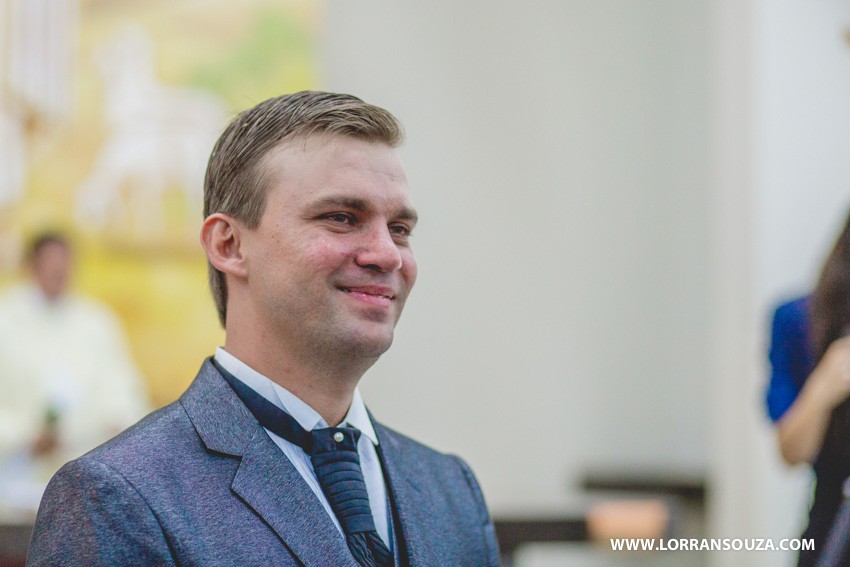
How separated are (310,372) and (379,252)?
201 millimetres

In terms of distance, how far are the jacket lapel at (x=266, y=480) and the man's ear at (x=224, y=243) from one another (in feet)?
0.56

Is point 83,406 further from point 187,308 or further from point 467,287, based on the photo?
point 467,287

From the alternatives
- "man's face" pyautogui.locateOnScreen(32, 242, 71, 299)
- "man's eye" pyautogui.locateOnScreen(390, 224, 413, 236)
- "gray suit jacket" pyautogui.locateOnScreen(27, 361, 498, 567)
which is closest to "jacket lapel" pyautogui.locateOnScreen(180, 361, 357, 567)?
"gray suit jacket" pyautogui.locateOnScreen(27, 361, 498, 567)

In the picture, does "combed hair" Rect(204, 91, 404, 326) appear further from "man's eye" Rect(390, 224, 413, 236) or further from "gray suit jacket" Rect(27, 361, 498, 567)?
"gray suit jacket" Rect(27, 361, 498, 567)

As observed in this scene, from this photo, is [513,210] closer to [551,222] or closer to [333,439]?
[551,222]

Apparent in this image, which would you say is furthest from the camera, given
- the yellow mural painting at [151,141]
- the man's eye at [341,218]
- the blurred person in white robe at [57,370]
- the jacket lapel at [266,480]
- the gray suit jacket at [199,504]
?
the yellow mural painting at [151,141]

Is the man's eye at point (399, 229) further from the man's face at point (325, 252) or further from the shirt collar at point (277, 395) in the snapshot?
the shirt collar at point (277, 395)

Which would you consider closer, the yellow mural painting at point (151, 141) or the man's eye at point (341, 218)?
the man's eye at point (341, 218)

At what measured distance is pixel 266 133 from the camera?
1.56 meters

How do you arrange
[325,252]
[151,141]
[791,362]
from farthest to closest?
[151,141]
[791,362]
[325,252]

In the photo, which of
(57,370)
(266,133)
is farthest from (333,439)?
(57,370)

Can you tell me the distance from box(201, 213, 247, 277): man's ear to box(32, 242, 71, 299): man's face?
4.17m

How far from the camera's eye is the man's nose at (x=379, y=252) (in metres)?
1.50

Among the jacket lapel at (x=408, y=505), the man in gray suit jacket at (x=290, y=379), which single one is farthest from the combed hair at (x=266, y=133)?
the jacket lapel at (x=408, y=505)
